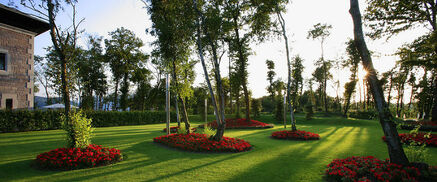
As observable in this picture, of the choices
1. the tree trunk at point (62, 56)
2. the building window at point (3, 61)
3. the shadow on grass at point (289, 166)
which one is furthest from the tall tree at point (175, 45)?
the building window at point (3, 61)

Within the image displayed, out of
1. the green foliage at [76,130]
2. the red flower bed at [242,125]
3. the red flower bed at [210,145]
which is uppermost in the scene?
the green foliage at [76,130]

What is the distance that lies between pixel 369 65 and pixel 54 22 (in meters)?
10.6

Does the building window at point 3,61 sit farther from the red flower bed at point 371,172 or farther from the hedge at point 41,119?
the red flower bed at point 371,172

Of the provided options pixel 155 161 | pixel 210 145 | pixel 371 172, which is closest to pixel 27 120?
pixel 155 161

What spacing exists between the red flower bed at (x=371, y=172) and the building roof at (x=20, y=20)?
74.2ft

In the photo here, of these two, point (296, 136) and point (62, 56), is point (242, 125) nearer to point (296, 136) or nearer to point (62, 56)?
point (296, 136)

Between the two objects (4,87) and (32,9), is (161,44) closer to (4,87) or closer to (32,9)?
(32,9)

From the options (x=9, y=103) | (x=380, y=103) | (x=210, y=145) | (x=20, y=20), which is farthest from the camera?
(x=20, y=20)

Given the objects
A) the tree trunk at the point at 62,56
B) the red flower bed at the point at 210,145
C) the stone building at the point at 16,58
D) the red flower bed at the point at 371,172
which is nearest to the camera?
the red flower bed at the point at 371,172

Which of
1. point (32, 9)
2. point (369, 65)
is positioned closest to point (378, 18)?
point (369, 65)

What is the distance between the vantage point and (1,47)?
16.0 metres

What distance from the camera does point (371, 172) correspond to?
14.5 feet

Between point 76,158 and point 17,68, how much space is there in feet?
57.5

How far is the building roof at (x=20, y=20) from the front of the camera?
15932 mm
